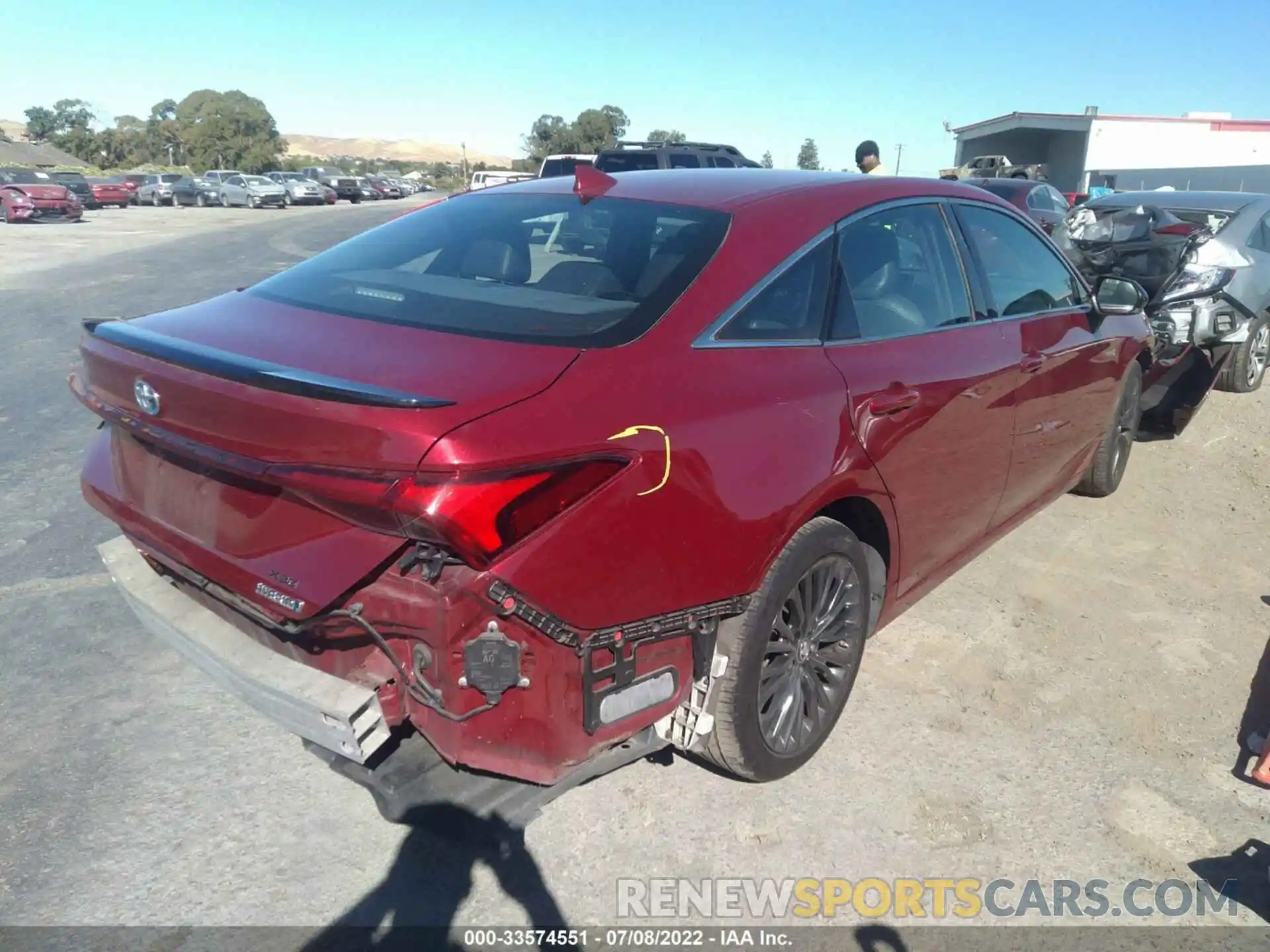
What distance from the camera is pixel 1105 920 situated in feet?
8.34

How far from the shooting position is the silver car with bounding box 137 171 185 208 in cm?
4556

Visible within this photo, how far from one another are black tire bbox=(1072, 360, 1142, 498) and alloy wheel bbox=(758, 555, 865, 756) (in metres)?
2.77

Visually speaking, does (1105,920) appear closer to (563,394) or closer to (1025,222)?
(563,394)

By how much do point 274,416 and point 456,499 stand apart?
1.65 ft

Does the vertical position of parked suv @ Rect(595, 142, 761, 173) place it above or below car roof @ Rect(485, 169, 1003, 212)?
above

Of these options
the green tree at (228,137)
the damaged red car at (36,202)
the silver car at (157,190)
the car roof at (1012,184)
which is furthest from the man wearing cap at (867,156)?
the green tree at (228,137)

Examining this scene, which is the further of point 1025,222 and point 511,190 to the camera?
point 1025,222

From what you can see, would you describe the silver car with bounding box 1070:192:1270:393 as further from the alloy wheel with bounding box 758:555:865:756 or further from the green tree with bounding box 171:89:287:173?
the green tree with bounding box 171:89:287:173

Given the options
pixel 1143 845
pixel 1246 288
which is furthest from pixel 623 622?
pixel 1246 288

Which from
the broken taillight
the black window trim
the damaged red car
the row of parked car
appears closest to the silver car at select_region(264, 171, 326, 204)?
the row of parked car

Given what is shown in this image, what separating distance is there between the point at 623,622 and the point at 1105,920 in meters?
1.50

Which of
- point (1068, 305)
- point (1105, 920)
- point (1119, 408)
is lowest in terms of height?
point (1105, 920)

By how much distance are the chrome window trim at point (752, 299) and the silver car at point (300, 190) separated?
44428 millimetres

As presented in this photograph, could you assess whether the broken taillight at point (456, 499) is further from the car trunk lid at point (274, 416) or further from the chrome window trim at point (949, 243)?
the chrome window trim at point (949, 243)
